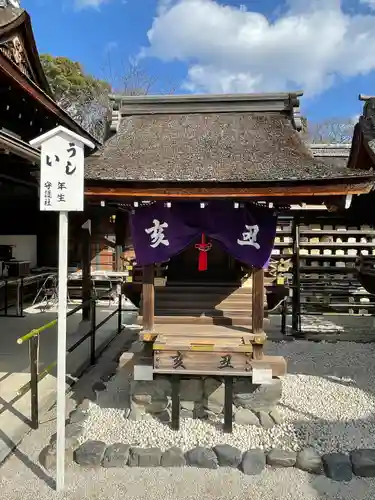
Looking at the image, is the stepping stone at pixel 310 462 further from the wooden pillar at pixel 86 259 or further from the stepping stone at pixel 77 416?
the wooden pillar at pixel 86 259

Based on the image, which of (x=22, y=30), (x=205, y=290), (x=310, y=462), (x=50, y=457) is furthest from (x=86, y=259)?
(x=310, y=462)

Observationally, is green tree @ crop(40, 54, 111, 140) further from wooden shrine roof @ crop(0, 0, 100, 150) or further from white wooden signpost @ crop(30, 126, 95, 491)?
white wooden signpost @ crop(30, 126, 95, 491)

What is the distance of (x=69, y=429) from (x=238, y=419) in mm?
2133

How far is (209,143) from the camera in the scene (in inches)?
248

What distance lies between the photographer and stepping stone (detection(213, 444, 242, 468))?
442 cm

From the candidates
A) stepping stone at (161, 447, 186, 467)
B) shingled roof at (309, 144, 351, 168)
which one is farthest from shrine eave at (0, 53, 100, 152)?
shingled roof at (309, 144, 351, 168)

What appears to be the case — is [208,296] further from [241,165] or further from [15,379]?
[15,379]

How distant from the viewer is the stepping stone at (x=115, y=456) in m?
4.37

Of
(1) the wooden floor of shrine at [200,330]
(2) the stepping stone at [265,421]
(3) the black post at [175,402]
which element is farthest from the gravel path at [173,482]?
(1) the wooden floor of shrine at [200,330]

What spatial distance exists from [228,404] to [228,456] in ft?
2.47

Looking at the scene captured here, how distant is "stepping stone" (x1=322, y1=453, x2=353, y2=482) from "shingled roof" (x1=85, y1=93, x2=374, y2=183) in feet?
10.0

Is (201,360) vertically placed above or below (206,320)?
below

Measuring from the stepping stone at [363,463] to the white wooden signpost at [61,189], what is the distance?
3.01m

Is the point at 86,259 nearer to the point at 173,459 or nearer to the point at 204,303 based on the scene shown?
the point at 204,303
